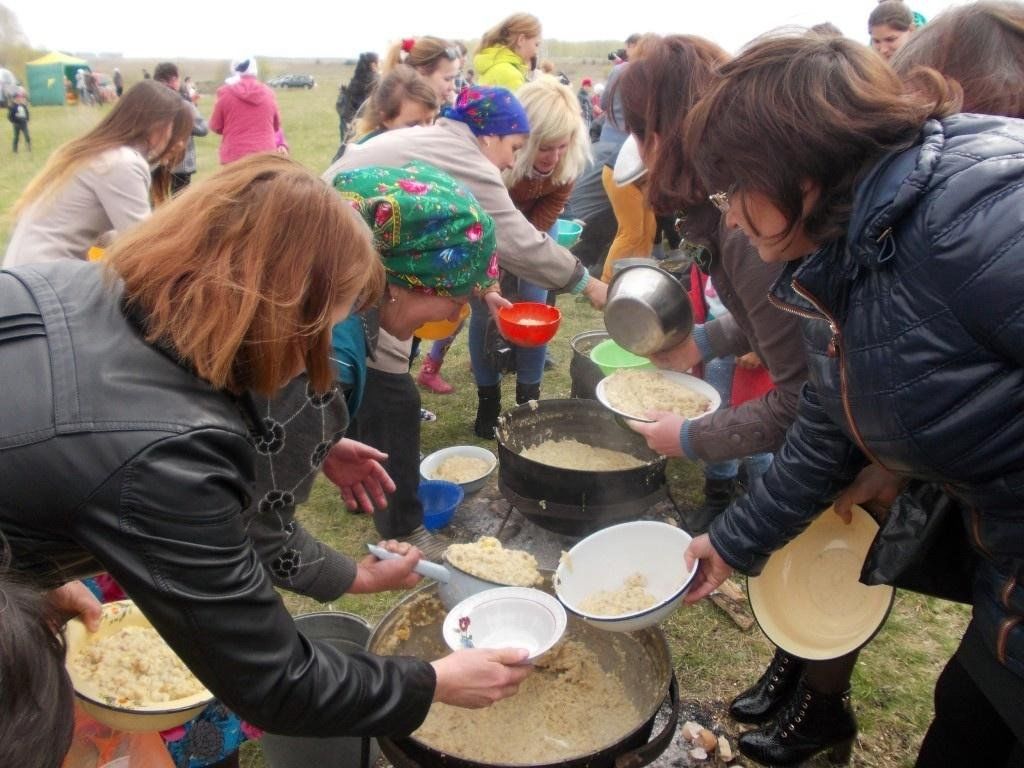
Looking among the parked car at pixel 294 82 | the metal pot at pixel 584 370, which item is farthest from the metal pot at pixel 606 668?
the parked car at pixel 294 82

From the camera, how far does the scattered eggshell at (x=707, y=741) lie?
2.76 meters

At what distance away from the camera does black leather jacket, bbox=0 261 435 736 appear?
3.86ft

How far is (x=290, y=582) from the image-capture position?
7.18ft

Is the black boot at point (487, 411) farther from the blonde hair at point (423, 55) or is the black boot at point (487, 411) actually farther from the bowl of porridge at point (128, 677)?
the bowl of porridge at point (128, 677)

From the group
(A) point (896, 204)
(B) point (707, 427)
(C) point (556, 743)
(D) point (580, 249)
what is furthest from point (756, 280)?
(D) point (580, 249)

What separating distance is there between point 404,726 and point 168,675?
895 millimetres

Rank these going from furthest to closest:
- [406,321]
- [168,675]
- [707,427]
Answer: [707,427] < [406,321] < [168,675]

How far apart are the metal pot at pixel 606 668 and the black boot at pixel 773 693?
0.59 meters

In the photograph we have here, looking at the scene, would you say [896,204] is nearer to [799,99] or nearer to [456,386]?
[799,99]

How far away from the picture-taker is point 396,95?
16.9ft

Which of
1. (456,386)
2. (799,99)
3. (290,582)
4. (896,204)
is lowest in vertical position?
(456,386)

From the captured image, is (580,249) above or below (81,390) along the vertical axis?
below

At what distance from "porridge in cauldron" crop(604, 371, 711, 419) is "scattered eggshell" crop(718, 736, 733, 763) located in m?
1.32

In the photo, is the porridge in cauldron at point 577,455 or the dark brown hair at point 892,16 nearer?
the porridge in cauldron at point 577,455
